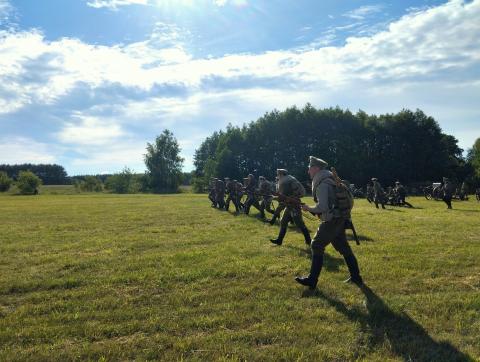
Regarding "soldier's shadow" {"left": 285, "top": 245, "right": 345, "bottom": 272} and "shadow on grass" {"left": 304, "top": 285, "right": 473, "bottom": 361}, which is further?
"soldier's shadow" {"left": 285, "top": 245, "right": 345, "bottom": 272}

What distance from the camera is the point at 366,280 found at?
304 inches

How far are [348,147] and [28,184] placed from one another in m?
64.4

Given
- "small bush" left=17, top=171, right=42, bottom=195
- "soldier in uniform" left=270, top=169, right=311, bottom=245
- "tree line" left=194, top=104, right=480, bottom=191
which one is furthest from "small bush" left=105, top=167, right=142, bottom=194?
"soldier in uniform" left=270, top=169, right=311, bottom=245

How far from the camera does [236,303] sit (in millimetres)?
6516

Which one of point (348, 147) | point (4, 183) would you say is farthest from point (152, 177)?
point (348, 147)

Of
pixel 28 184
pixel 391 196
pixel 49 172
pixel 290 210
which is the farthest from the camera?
pixel 49 172

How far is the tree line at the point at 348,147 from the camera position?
6600 cm

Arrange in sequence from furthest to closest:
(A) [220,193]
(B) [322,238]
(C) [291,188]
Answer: (A) [220,193]
(C) [291,188]
(B) [322,238]

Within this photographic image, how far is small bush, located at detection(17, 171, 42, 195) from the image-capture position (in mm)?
87250

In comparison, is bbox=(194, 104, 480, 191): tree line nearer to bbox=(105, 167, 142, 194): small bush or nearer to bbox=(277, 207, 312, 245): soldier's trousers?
bbox=(105, 167, 142, 194): small bush

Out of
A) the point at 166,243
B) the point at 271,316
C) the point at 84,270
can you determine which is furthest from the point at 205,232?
the point at 271,316

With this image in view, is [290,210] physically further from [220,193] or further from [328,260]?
[220,193]

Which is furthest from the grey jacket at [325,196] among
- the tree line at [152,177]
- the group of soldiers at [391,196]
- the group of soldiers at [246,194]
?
the tree line at [152,177]

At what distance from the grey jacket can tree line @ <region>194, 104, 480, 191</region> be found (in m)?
57.0
